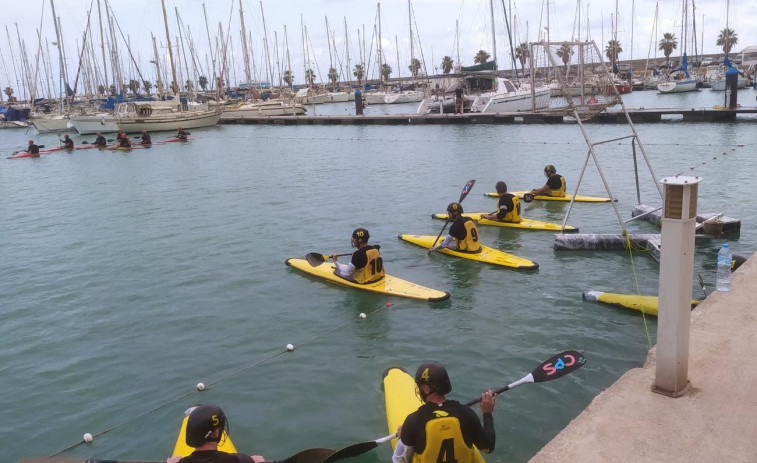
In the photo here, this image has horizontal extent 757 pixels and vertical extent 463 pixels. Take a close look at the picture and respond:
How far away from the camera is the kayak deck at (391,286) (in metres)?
10.4

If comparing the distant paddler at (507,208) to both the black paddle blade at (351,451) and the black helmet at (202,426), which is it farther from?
the black helmet at (202,426)

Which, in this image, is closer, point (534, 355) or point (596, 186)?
point (534, 355)

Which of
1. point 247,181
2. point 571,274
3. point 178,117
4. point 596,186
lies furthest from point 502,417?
point 178,117

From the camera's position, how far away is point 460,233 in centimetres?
1227

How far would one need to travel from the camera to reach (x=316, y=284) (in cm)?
1191

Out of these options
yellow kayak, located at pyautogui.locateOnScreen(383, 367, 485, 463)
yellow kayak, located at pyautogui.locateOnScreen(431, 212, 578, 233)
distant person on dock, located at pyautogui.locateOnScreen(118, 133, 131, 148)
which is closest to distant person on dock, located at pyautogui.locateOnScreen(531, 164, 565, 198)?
yellow kayak, located at pyautogui.locateOnScreen(431, 212, 578, 233)

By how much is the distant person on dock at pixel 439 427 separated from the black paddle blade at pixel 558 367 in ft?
4.75

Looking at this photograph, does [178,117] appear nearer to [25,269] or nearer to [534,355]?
[25,269]

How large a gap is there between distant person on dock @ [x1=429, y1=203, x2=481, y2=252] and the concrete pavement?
19.9ft

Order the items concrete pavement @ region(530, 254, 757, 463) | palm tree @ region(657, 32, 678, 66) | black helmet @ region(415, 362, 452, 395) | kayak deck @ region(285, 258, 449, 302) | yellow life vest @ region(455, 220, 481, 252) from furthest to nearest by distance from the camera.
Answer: palm tree @ region(657, 32, 678, 66)
yellow life vest @ region(455, 220, 481, 252)
kayak deck @ region(285, 258, 449, 302)
concrete pavement @ region(530, 254, 757, 463)
black helmet @ region(415, 362, 452, 395)

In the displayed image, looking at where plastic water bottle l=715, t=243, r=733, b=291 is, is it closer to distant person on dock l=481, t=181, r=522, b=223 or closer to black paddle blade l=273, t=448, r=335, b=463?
black paddle blade l=273, t=448, r=335, b=463

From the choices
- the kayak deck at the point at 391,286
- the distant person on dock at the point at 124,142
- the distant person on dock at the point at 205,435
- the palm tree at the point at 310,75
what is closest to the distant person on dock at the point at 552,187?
the kayak deck at the point at 391,286

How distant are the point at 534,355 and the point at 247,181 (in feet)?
64.5

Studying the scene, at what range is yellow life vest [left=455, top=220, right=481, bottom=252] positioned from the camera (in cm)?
1234
